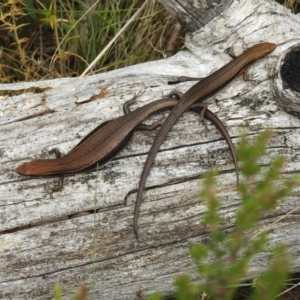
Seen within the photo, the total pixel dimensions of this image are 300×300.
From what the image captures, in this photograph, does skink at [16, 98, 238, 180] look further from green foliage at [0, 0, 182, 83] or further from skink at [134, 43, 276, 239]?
green foliage at [0, 0, 182, 83]

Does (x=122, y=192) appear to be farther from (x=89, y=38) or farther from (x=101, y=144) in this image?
(x=89, y=38)

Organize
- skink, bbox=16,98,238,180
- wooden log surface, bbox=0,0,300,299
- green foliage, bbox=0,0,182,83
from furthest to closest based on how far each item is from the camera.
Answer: green foliage, bbox=0,0,182,83
skink, bbox=16,98,238,180
wooden log surface, bbox=0,0,300,299

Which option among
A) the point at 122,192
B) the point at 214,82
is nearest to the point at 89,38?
the point at 214,82

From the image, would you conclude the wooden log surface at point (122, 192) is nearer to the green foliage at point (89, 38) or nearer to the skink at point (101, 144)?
the skink at point (101, 144)

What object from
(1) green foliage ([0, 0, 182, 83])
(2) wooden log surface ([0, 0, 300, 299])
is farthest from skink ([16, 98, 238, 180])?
(1) green foliage ([0, 0, 182, 83])

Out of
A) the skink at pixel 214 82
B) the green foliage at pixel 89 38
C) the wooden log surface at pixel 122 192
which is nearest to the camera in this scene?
the wooden log surface at pixel 122 192

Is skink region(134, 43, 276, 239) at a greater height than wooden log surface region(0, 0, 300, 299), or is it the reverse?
skink region(134, 43, 276, 239)

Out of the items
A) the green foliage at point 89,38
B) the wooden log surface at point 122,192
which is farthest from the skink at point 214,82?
the green foliage at point 89,38
